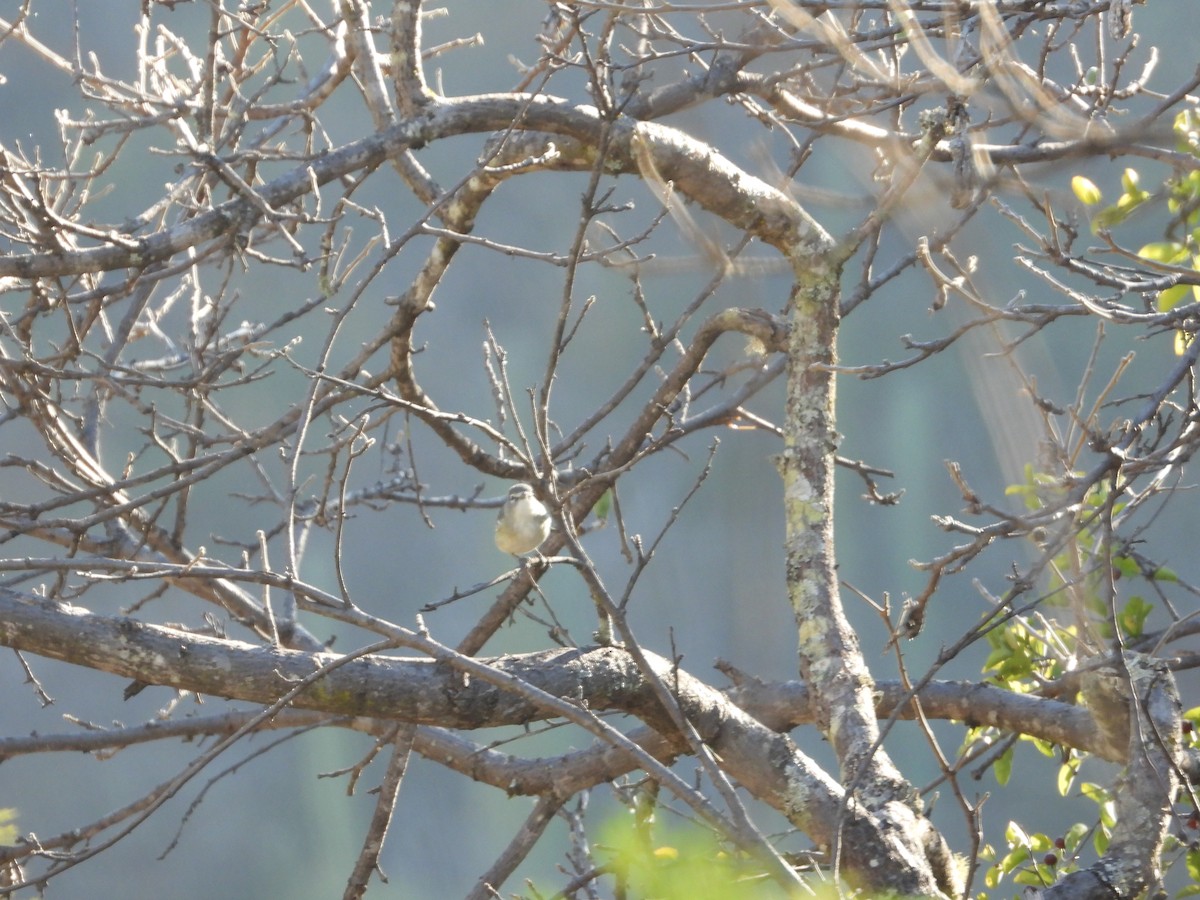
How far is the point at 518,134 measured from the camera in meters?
1.71

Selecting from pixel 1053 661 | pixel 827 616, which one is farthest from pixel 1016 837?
pixel 827 616

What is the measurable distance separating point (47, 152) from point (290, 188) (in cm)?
314

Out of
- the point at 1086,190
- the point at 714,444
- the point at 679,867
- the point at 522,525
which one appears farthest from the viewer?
the point at 522,525

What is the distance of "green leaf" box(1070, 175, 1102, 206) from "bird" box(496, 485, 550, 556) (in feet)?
3.02

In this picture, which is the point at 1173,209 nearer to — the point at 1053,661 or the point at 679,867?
the point at 1053,661

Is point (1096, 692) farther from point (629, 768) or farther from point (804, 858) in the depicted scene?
point (629, 768)

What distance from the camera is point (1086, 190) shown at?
1613 mm

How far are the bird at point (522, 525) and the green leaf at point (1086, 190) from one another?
92 centimetres

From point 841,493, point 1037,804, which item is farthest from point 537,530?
point 1037,804

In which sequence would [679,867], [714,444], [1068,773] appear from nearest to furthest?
[679,867]
[714,444]
[1068,773]

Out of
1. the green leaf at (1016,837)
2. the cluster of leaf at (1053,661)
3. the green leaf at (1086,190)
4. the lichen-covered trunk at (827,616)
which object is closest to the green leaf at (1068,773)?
the cluster of leaf at (1053,661)

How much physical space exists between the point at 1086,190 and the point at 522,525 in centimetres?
98

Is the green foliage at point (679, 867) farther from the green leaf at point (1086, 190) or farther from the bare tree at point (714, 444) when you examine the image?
the green leaf at point (1086, 190)

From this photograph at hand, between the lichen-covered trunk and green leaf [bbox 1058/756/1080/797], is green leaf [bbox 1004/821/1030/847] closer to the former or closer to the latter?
green leaf [bbox 1058/756/1080/797]
